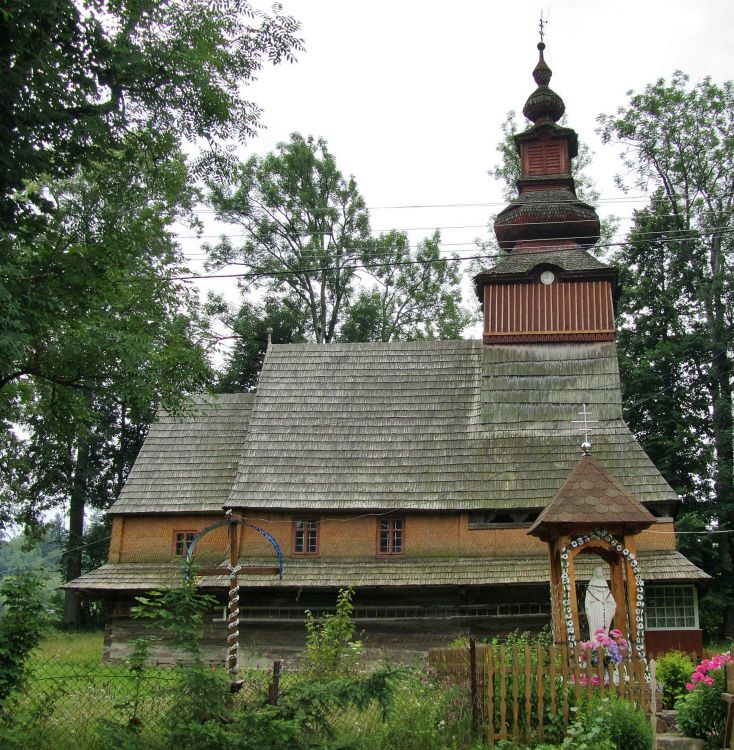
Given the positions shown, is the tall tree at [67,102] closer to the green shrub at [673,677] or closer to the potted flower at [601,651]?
the potted flower at [601,651]

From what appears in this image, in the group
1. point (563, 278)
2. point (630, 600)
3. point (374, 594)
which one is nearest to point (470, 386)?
point (563, 278)

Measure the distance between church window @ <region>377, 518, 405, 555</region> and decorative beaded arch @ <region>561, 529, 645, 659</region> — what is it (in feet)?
24.8

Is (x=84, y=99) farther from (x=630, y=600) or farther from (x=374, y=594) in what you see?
(x=374, y=594)

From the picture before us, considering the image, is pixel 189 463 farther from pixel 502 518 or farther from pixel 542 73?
pixel 542 73

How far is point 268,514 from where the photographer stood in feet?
64.6

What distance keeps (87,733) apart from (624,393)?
23441 mm

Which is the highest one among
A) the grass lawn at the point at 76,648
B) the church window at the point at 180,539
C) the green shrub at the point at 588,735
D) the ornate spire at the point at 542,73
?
the ornate spire at the point at 542,73

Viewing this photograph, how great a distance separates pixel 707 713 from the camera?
364 inches

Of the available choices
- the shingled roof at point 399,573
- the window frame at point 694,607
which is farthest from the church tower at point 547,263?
the window frame at point 694,607

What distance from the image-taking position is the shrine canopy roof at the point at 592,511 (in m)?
12.0

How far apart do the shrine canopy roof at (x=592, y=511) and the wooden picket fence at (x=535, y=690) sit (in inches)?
107

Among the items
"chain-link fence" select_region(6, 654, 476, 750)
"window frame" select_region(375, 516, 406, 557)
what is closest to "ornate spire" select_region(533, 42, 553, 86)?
"window frame" select_region(375, 516, 406, 557)

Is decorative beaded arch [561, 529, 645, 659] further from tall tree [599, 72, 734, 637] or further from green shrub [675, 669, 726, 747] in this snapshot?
tall tree [599, 72, 734, 637]

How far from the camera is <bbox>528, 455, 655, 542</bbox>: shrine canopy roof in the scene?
471 inches
